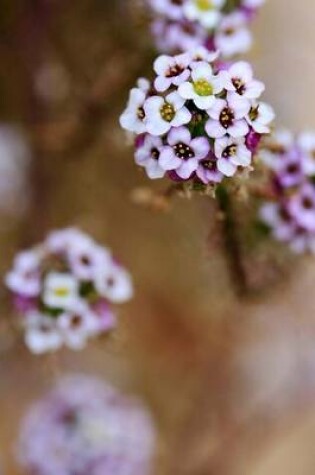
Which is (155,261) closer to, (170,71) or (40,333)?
(40,333)

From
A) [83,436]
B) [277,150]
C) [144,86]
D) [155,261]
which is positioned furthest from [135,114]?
[155,261]

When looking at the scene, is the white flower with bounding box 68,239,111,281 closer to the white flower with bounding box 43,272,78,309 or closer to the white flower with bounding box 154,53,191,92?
the white flower with bounding box 43,272,78,309

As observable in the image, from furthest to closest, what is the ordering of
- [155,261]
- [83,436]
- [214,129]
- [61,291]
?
1. [155,261]
2. [83,436]
3. [61,291]
4. [214,129]

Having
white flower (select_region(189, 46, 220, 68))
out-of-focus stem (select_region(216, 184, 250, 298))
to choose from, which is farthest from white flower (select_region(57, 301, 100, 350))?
white flower (select_region(189, 46, 220, 68))

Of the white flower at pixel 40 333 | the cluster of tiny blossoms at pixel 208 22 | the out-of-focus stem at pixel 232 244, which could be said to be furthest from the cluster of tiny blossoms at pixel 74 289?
the cluster of tiny blossoms at pixel 208 22

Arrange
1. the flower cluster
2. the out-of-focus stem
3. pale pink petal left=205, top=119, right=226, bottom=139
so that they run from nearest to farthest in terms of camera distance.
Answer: pale pink petal left=205, top=119, right=226, bottom=139, the out-of-focus stem, the flower cluster

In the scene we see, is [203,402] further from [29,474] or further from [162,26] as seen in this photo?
[162,26]

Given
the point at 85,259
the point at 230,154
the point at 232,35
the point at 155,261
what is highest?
the point at 155,261
